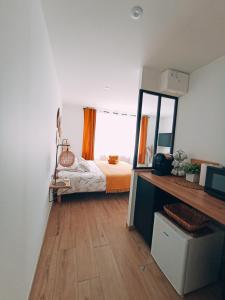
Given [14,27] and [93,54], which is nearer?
[14,27]

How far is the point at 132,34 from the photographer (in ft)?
4.33

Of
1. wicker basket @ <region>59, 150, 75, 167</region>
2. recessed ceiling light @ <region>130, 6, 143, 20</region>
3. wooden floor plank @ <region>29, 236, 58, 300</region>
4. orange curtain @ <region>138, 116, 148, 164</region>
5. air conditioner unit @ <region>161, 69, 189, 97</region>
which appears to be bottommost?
wooden floor plank @ <region>29, 236, 58, 300</region>

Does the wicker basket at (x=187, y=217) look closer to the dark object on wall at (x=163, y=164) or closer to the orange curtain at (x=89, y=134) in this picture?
the dark object on wall at (x=163, y=164)

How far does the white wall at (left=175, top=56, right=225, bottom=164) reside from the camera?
5.19 ft

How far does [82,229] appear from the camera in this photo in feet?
6.46

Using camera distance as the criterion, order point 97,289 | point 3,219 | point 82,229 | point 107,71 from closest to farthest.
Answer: point 3,219 → point 97,289 → point 82,229 → point 107,71

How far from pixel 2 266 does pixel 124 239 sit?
152 cm

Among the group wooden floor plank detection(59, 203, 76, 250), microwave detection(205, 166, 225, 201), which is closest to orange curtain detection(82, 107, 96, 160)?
wooden floor plank detection(59, 203, 76, 250)

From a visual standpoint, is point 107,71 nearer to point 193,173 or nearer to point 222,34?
point 222,34

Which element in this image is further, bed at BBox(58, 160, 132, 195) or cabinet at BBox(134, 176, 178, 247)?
bed at BBox(58, 160, 132, 195)

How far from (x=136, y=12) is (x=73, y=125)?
4.03 meters

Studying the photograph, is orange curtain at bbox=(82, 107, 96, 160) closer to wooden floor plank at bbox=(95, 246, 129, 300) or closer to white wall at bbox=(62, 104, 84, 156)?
white wall at bbox=(62, 104, 84, 156)

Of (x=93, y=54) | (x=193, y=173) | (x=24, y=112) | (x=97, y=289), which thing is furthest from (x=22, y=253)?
(x=93, y=54)

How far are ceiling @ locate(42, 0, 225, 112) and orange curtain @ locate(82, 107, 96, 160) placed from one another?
2.67 metres
